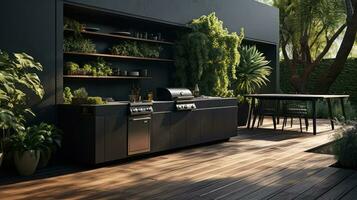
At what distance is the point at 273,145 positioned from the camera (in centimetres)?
700

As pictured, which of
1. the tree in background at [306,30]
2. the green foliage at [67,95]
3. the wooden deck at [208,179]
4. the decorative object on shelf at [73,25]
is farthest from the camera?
the tree in background at [306,30]

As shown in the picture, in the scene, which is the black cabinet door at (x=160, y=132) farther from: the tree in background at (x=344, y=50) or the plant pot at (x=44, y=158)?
the tree in background at (x=344, y=50)

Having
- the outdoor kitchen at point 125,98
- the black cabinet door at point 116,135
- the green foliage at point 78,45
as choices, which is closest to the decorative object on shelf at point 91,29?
the outdoor kitchen at point 125,98

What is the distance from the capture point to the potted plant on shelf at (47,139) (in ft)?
15.7

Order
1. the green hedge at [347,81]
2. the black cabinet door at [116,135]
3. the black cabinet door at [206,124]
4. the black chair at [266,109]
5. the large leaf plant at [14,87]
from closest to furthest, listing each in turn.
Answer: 1. the large leaf plant at [14,87]
2. the black cabinet door at [116,135]
3. the black cabinet door at [206,124]
4. the black chair at [266,109]
5. the green hedge at [347,81]

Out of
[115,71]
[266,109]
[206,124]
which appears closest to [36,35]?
[115,71]

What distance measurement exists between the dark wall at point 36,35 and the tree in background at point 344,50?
376 inches

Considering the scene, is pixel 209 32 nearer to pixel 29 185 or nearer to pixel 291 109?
pixel 291 109

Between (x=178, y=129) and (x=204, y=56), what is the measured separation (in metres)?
2.06

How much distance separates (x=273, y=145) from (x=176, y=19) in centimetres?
294

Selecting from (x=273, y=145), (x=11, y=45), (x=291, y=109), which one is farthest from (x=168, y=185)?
(x=291, y=109)

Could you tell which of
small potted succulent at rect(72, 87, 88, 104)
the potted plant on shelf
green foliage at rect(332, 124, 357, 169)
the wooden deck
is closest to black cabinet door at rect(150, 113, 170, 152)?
the wooden deck

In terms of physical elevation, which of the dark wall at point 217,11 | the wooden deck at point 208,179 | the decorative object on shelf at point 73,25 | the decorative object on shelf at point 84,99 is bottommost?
the wooden deck at point 208,179

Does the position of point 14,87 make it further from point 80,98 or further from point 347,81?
point 347,81
